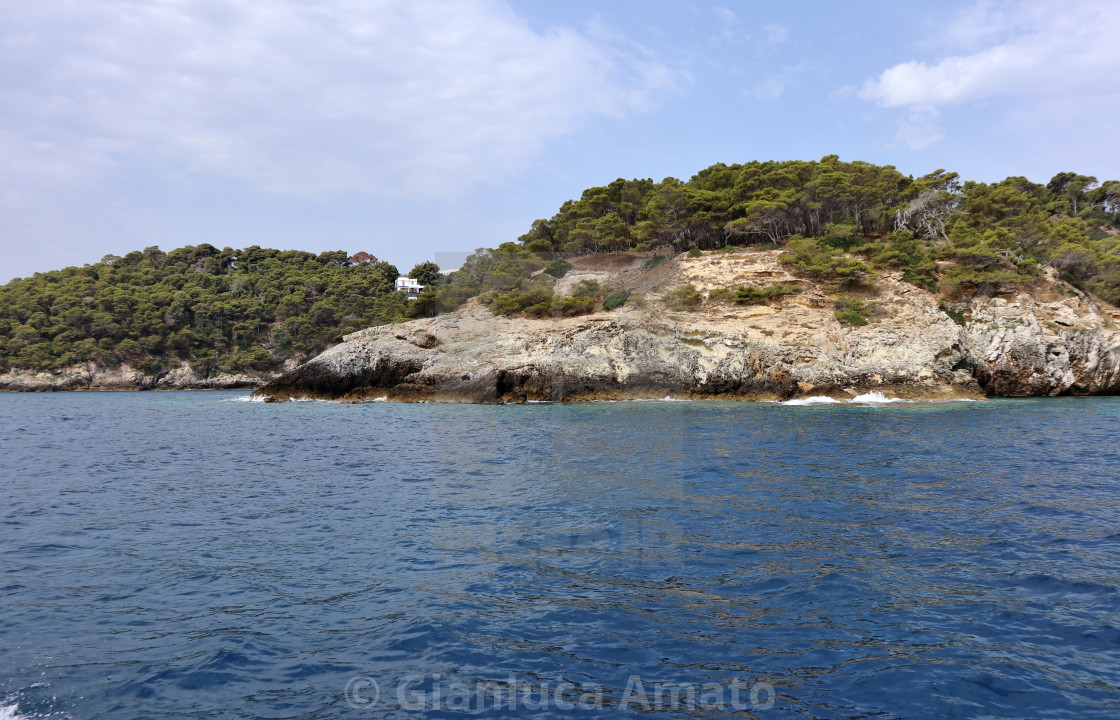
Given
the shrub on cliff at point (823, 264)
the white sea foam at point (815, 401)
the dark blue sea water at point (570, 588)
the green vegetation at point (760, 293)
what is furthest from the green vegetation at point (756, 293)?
the dark blue sea water at point (570, 588)

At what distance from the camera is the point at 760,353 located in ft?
Answer: 113

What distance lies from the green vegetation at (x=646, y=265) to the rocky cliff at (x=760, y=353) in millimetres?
2004

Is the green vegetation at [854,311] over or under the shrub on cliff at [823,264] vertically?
under

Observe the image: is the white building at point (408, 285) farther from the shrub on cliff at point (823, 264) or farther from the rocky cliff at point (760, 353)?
the shrub on cliff at point (823, 264)

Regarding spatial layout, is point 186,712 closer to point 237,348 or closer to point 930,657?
point 930,657

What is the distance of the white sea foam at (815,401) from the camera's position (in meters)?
30.8

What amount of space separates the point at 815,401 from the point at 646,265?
22.2 meters

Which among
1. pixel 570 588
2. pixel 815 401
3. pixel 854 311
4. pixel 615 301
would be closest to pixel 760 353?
pixel 815 401

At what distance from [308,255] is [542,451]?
94.4 metres

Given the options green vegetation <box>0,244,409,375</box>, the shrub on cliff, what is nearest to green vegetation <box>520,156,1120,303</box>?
the shrub on cliff

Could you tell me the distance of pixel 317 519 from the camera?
30.7 feet

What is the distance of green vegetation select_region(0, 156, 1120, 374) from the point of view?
39.2 m

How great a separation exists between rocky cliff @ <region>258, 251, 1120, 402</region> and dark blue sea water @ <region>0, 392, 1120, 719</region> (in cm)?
1983

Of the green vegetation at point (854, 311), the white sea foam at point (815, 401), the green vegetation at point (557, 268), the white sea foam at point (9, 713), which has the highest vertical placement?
the green vegetation at point (557, 268)
